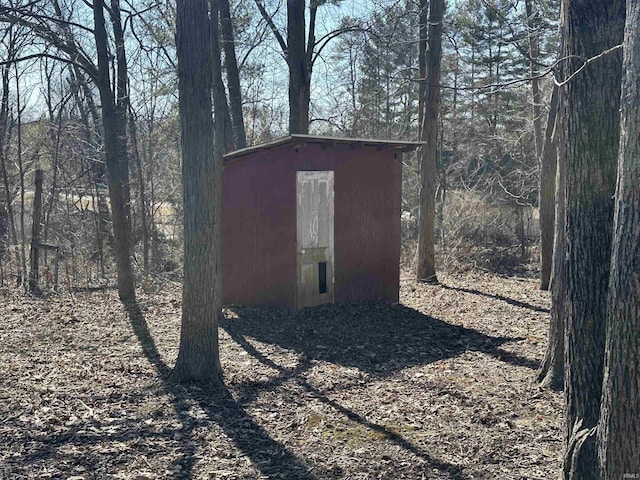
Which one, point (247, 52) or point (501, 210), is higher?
point (247, 52)

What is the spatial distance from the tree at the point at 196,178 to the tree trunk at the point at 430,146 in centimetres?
661

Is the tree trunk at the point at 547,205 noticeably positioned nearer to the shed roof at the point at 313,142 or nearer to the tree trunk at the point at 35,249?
the shed roof at the point at 313,142

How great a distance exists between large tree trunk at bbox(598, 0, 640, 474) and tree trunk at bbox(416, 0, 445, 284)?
353 inches

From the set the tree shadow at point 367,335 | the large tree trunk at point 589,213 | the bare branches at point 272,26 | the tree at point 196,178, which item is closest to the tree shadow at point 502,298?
the tree shadow at point 367,335

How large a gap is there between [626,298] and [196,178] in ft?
13.5

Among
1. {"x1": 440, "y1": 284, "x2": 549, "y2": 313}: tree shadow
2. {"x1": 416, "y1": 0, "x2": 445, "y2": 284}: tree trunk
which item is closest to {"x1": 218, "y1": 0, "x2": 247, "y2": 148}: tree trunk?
{"x1": 416, "y1": 0, "x2": 445, "y2": 284}: tree trunk

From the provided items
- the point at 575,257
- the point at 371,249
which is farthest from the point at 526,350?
the point at 575,257

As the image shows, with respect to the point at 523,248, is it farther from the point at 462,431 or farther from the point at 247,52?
the point at 462,431

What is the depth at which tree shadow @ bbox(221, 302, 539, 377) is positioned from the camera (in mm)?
7176

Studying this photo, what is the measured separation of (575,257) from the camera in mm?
3492

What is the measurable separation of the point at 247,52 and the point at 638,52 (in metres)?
15.5

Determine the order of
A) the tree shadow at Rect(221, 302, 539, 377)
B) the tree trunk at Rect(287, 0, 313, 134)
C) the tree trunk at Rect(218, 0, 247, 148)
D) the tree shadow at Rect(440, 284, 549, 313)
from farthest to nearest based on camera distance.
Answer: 1. the tree trunk at Rect(218, 0, 247, 148)
2. the tree trunk at Rect(287, 0, 313, 134)
3. the tree shadow at Rect(440, 284, 549, 313)
4. the tree shadow at Rect(221, 302, 539, 377)

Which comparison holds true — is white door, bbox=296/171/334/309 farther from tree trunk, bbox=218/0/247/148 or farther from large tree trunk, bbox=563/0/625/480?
large tree trunk, bbox=563/0/625/480

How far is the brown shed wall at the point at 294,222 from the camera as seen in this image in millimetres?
9242
